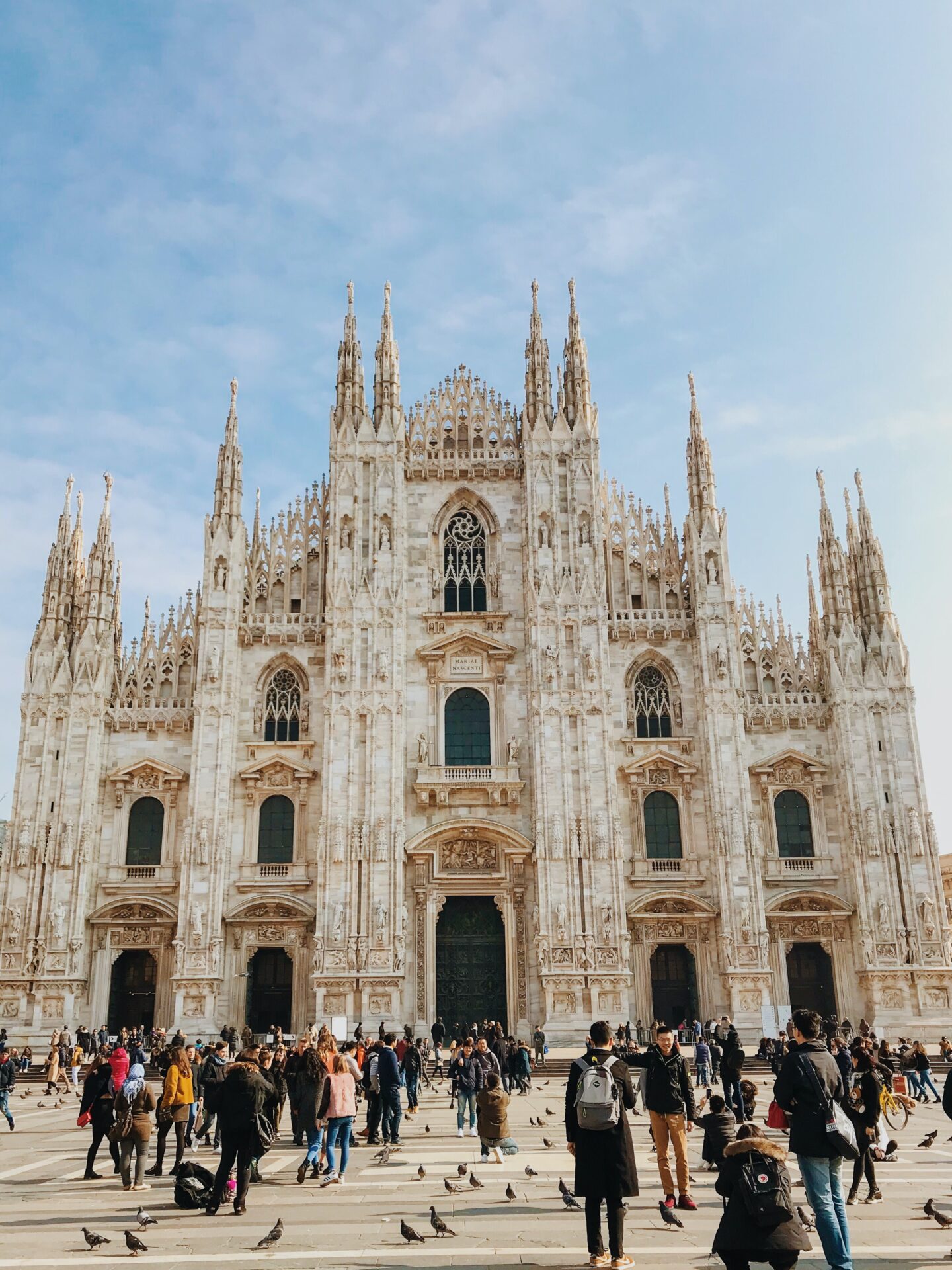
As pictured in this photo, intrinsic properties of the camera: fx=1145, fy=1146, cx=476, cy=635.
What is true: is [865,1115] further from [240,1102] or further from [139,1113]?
[139,1113]

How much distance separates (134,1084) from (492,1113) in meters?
4.31

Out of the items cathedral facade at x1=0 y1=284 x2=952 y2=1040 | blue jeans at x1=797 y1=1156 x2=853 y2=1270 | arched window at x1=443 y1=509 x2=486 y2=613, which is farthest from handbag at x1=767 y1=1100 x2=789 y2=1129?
arched window at x1=443 y1=509 x2=486 y2=613

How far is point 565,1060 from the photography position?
30656mm

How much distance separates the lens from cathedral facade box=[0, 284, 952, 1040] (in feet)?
110

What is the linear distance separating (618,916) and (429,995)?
5996 millimetres

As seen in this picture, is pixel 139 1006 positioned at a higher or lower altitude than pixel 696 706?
lower

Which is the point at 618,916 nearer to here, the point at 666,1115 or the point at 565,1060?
the point at 565,1060

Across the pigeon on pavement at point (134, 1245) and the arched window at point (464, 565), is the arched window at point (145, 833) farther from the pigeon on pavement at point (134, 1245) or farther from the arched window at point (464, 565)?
the pigeon on pavement at point (134, 1245)

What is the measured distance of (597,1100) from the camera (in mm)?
8758

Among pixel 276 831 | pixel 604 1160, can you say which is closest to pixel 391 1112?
pixel 604 1160

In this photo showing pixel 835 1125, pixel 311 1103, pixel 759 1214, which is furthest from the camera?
pixel 311 1103

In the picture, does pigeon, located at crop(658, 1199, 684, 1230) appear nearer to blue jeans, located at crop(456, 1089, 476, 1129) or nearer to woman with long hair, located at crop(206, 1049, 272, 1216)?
woman with long hair, located at crop(206, 1049, 272, 1216)

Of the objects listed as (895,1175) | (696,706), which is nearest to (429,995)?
(696,706)

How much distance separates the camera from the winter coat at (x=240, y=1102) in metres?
10.7
